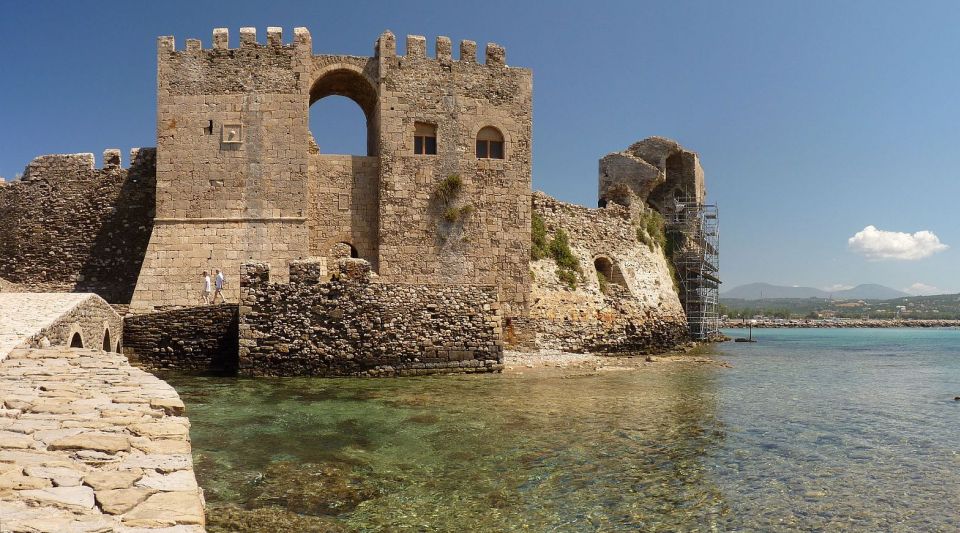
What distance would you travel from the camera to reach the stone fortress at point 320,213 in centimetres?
1617

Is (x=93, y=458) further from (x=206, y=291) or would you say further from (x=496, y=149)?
(x=496, y=149)

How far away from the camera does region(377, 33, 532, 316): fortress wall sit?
19.8 metres

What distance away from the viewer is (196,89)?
19.0 m

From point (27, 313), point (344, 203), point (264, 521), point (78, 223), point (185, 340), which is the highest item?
point (344, 203)

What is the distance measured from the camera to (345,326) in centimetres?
1555

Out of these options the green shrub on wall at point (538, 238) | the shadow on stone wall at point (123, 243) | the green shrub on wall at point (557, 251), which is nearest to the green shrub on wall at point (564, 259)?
the green shrub on wall at point (557, 251)

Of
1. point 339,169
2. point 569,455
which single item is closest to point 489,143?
point 339,169

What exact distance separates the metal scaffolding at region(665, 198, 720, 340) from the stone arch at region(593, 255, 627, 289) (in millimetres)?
7422

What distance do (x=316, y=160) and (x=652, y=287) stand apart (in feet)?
48.6

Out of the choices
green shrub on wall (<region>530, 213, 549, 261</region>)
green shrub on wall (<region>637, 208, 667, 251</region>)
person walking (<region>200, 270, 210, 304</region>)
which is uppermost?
green shrub on wall (<region>637, 208, 667, 251</region>)

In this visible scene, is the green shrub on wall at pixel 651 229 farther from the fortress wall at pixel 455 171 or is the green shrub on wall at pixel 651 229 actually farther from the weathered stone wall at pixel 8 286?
the weathered stone wall at pixel 8 286

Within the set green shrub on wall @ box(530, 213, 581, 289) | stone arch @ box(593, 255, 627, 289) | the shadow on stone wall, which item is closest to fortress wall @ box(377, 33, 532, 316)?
green shrub on wall @ box(530, 213, 581, 289)

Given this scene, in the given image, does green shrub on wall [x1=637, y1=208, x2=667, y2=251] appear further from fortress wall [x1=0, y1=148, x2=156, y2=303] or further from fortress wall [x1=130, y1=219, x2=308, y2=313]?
fortress wall [x1=0, y1=148, x2=156, y2=303]

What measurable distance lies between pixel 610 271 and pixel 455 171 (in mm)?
9072
